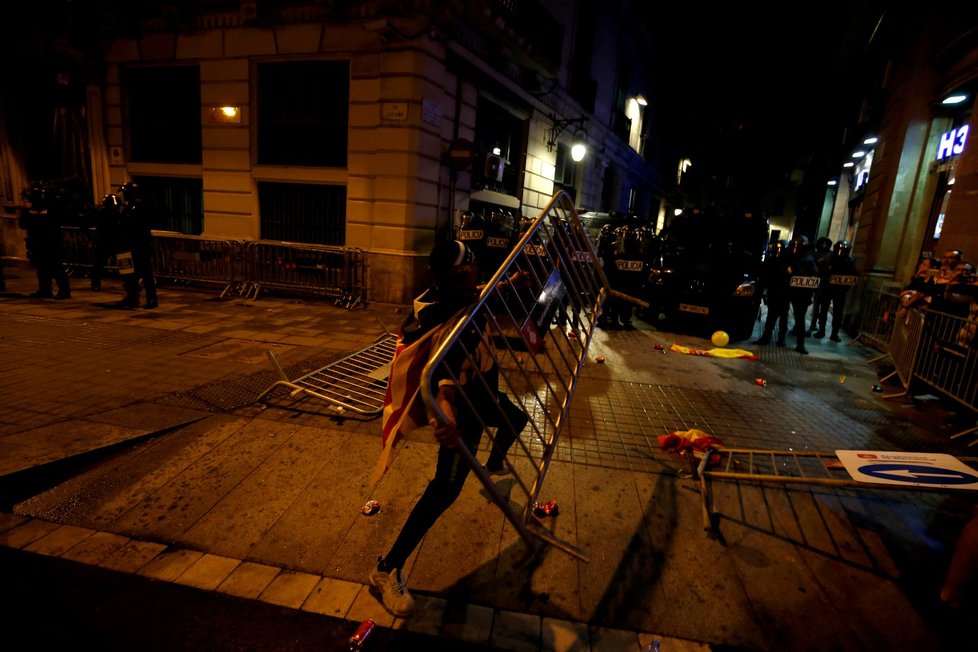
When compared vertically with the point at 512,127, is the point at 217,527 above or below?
below

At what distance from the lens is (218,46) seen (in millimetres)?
10938

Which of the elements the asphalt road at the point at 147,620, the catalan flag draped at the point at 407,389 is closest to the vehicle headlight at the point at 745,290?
the catalan flag draped at the point at 407,389

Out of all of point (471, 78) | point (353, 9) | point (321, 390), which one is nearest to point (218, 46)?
point (353, 9)

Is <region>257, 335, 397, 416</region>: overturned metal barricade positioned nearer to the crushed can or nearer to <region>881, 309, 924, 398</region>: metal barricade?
the crushed can

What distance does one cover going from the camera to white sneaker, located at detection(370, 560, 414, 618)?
2.30m

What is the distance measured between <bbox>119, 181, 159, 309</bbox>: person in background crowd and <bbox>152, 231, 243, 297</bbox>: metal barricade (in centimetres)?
198

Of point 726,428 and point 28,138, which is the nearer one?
point 726,428

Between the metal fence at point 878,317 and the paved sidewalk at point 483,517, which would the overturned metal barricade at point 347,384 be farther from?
the metal fence at point 878,317

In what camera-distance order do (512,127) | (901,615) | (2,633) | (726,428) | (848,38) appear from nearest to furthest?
(2,633) < (901,615) < (726,428) < (512,127) < (848,38)

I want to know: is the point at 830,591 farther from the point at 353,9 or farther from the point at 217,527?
the point at 353,9

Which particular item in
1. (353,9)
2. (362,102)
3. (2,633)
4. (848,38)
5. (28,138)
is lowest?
(2,633)

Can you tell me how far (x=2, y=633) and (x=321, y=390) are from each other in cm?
298

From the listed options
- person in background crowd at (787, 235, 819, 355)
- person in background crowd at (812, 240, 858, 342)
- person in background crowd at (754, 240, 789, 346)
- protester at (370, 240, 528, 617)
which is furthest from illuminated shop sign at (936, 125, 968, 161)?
protester at (370, 240, 528, 617)

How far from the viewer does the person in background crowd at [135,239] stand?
7941 mm
